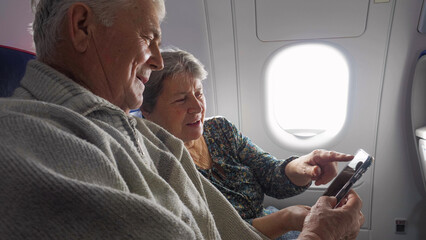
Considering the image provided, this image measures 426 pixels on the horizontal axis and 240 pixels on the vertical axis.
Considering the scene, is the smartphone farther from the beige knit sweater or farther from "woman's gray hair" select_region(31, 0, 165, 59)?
"woman's gray hair" select_region(31, 0, 165, 59)

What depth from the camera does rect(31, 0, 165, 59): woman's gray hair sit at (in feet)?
3.07

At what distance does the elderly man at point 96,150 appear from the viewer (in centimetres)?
56

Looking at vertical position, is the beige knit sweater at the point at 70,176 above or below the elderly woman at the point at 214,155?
above

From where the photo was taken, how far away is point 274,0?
2217mm

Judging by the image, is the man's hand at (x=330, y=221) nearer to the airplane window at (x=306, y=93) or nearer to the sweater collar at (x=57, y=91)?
the sweater collar at (x=57, y=91)

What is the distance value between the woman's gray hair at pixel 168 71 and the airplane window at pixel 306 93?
2.48ft

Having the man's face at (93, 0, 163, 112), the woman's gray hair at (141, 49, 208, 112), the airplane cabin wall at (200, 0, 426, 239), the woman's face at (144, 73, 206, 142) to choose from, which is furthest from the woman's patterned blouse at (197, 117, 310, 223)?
the man's face at (93, 0, 163, 112)

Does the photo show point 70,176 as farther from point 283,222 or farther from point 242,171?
point 242,171

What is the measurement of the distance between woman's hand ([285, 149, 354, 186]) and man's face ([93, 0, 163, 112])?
3.44 ft

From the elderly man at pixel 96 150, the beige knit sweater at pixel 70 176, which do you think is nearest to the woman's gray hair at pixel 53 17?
the elderly man at pixel 96 150

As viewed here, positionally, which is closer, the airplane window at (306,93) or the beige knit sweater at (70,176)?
the beige knit sweater at (70,176)

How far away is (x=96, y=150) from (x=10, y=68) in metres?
0.90

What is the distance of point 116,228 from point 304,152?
6.79 ft

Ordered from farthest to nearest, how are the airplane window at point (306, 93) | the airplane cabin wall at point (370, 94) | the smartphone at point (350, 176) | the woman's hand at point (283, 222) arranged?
the airplane window at point (306, 93) → the airplane cabin wall at point (370, 94) → the woman's hand at point (283, 222) → the smartphone at point (350, 176)
